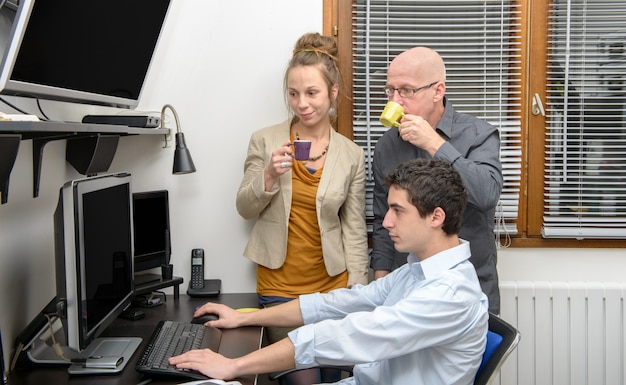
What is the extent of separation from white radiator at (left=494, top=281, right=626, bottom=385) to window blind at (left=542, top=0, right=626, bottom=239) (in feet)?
0.86

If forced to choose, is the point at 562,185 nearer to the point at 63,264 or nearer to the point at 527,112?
the point at 527,112

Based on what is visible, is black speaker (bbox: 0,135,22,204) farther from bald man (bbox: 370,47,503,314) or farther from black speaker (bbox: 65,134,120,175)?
bald man (bbox: 370,47,503,314)

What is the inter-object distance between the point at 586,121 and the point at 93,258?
2268mm

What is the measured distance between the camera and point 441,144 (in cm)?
236

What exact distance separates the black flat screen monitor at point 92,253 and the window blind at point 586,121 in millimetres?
1910

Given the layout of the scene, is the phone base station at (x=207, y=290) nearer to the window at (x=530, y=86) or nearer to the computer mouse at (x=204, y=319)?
the computer mouse at (x=204, y=319)

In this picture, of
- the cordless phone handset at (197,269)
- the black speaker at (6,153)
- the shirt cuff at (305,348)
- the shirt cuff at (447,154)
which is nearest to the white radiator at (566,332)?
the shirt cuff at (447,154)

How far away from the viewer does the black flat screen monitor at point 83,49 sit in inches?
64.3

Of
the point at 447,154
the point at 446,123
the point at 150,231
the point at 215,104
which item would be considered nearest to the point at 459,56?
the point at 446,123

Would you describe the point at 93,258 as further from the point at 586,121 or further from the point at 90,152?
the point at 586,121

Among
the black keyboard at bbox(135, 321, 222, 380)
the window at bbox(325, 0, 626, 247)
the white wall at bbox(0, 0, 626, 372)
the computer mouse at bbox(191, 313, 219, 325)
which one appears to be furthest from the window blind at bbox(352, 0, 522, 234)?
the black keyboard at bbox(135, 321, 222, 380)

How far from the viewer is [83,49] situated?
201 cm

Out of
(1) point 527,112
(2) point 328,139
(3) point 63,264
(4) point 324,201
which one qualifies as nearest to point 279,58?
(2) point 328,139

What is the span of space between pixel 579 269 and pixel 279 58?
1689 mm
